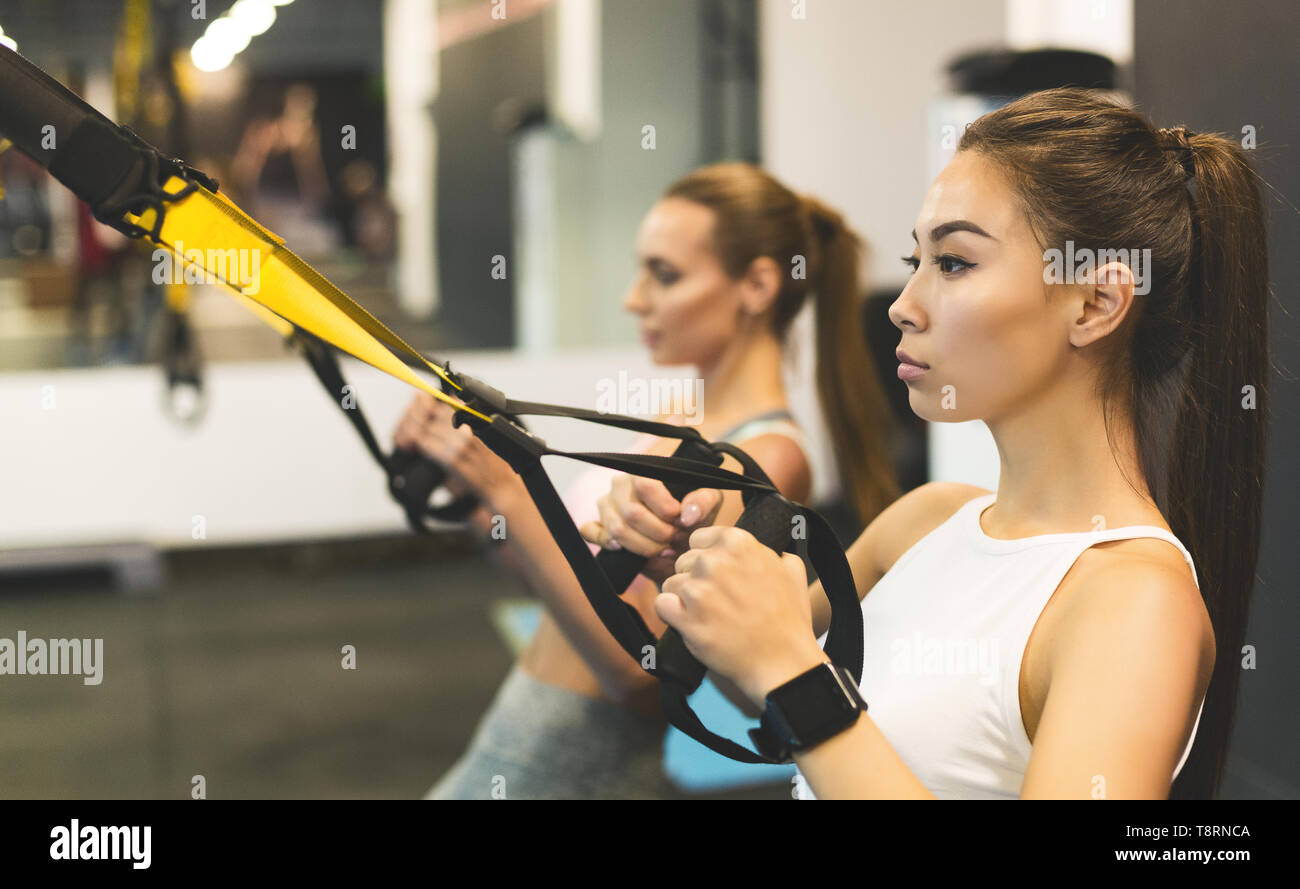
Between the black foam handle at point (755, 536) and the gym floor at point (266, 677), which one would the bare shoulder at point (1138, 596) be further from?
the gym floor at point (266, 677)

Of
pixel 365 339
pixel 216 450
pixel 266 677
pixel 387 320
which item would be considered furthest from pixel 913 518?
pixel 387 320

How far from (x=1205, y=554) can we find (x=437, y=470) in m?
0.80

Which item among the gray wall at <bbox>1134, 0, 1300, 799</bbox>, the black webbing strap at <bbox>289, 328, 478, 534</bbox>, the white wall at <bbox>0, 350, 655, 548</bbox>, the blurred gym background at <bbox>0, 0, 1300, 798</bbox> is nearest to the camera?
the gray wall at <bbox>1134, 0, 1300, 799</bbox>

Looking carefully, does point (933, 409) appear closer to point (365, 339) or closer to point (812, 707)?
point (812, 707)

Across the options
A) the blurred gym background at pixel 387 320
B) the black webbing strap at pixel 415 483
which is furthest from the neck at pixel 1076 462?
the blurred gym background at pixel 387 320

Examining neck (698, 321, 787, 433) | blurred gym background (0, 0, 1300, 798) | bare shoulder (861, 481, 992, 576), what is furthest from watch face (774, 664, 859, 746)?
blurred gym background (0, 0, 1300, 798)

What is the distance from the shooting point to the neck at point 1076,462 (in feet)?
2.90

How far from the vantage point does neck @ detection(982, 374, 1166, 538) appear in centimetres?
89

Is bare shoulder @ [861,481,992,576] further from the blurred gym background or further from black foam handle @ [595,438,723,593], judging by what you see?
the blurred gym background

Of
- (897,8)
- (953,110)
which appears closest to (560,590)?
(953,110)

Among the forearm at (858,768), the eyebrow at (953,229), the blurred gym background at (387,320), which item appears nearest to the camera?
the forearm at (858,768)

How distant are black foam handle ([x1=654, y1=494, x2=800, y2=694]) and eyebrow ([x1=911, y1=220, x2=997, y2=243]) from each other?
22 cm

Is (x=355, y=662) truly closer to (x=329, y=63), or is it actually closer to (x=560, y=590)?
(x=560, y=590)

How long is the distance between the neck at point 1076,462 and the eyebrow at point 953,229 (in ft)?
0.47
